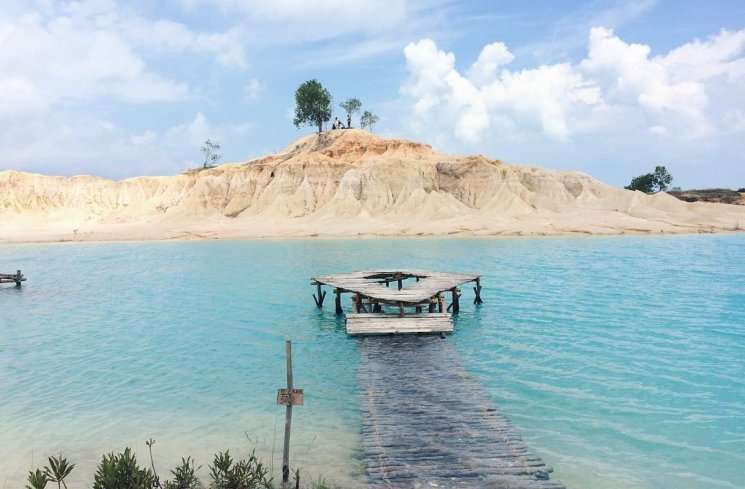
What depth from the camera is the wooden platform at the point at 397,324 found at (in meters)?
18.3

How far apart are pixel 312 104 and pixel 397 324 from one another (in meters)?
102

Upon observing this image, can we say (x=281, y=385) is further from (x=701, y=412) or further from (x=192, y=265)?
(x=192, y=265)

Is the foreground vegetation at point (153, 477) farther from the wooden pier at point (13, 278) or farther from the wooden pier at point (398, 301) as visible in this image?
the wooden pier at point (13, 278)

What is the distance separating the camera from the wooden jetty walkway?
812 cm

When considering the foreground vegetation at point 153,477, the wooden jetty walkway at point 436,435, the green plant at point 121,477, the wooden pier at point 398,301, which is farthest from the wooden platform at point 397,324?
the green plant at point 121,477

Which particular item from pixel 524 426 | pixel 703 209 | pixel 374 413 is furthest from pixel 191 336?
pixel 703 209

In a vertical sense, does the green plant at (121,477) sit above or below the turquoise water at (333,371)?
above

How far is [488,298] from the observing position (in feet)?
91.8

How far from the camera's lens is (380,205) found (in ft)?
284

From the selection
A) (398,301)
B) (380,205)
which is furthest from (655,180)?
(398,301)

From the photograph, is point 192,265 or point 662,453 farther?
point 192,265

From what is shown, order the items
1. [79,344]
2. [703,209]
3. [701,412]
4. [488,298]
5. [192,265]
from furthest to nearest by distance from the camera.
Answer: [703,209] → [192,265] → [488,298] → [79,344] → [701,412]

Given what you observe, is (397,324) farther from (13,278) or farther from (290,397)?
(13,278)

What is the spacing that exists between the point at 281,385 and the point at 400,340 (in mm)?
4616
